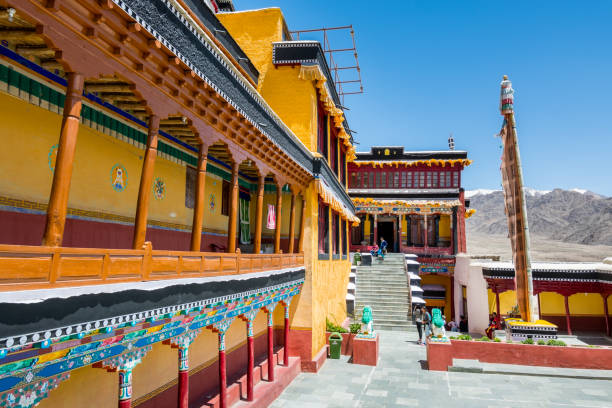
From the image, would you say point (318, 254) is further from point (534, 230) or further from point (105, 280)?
point (534, 230)

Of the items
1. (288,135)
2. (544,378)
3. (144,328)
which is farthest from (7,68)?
(544,378)

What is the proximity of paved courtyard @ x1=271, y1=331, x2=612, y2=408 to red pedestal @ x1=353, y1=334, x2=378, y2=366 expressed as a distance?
336mm

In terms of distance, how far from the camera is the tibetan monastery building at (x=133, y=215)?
172 inches

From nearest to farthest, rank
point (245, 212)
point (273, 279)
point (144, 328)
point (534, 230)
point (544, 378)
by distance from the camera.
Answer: point (144, 328)
point (273, 279)
point (544, 378)
point (245, 212)
point (534, 230)

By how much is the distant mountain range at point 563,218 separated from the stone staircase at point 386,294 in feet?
230

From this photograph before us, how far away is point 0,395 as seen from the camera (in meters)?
4.18

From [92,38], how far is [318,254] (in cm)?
1283

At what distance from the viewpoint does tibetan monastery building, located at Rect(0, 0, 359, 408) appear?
4.37 m

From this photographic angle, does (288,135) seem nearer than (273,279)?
No

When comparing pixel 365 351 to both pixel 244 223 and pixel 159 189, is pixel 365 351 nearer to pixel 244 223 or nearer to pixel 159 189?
pixel 244 223

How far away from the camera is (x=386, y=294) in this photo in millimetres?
24031

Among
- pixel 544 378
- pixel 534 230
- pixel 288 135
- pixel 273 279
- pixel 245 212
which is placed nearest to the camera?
pixel 273 279

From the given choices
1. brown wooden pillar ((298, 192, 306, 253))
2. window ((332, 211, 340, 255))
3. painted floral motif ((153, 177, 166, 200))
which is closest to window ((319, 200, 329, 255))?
window ((332, 211, 340, 255))

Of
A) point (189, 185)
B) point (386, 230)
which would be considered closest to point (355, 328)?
point (189, 185)
